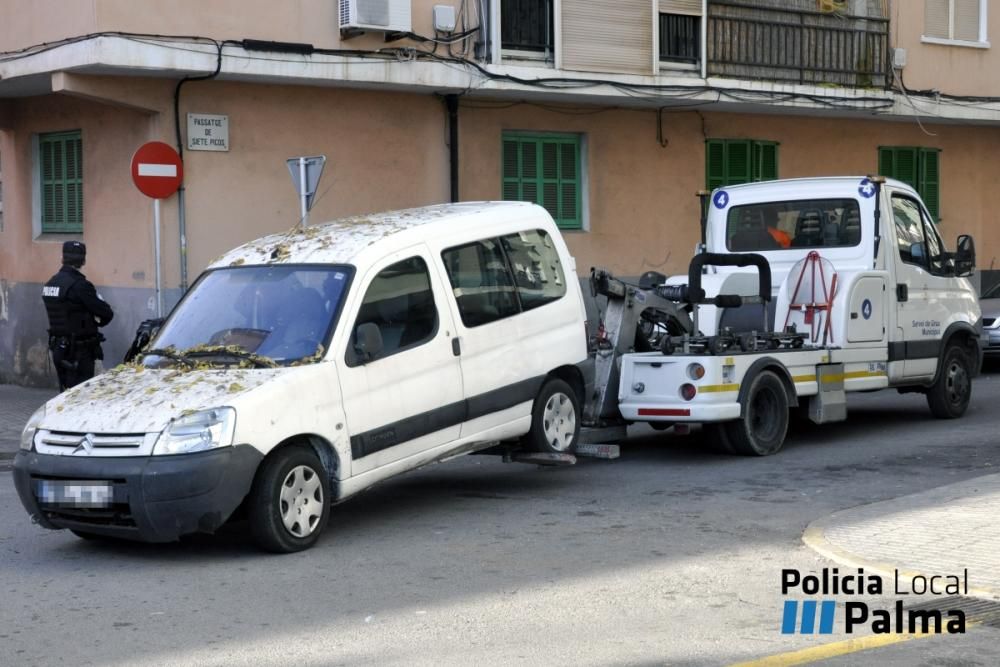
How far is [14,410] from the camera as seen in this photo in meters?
16.0

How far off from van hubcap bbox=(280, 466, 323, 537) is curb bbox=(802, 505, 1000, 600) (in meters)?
2.80

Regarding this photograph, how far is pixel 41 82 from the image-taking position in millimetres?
16688

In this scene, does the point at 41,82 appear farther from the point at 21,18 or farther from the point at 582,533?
the point at 582,533

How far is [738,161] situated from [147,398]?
1538cm

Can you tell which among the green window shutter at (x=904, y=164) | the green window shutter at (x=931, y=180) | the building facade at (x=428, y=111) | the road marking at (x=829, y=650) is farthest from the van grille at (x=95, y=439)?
the green window shutter at (x=931, y=180)

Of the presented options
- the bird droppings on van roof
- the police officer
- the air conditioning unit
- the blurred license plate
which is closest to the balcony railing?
the air conditioning unit

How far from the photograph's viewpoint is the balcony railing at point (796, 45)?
67.2 ft

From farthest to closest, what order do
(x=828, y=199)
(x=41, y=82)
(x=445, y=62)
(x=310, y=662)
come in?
1. (x=445, y=62)
2. (x=41, y=82)
3. (x=828, y=199)
4. (x=310, y=662)

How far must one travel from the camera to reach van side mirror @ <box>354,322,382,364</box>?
8.41 metres

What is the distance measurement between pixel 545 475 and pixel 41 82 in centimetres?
907

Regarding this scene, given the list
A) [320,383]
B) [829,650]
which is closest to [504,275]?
[320,383]

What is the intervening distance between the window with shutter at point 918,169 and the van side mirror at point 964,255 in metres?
10.3

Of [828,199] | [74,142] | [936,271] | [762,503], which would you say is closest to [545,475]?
[762,503]

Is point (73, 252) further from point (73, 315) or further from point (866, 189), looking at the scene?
point (866, 189)
